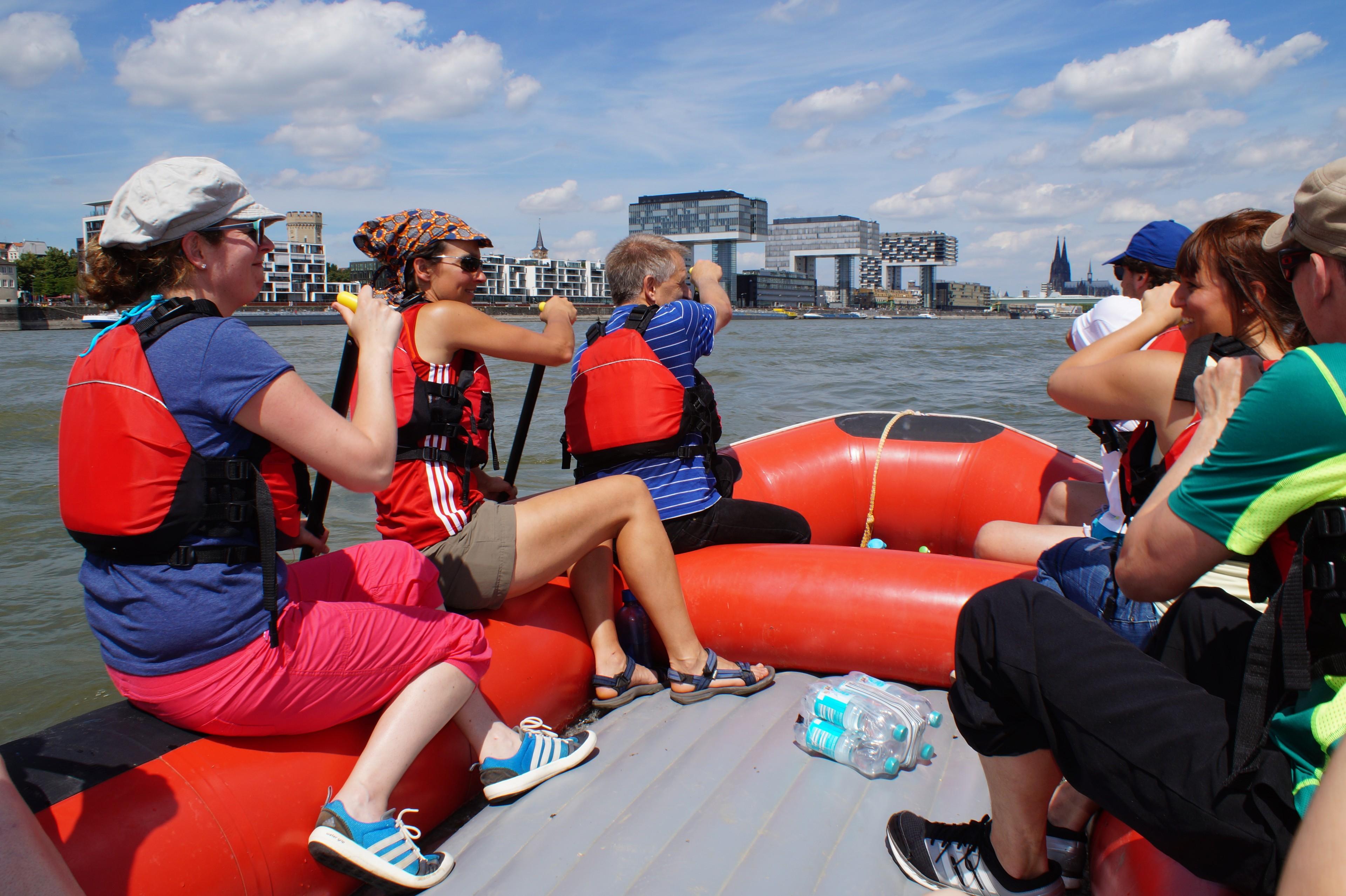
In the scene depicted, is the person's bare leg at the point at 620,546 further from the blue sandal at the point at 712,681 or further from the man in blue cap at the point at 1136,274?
the man in blue cap at the point at 1136,274

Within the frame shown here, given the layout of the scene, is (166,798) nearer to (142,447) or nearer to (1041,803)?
(142,447)

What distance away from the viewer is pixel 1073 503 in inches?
122

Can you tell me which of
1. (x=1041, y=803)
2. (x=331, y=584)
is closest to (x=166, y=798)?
(x=331, y=584)

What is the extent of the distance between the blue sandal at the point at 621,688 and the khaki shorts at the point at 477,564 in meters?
0.44

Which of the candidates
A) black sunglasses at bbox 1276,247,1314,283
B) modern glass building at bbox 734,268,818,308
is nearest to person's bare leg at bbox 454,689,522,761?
black sunglasses at bbox 1276,247,1314,283

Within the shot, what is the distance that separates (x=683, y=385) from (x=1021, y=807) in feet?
5.58

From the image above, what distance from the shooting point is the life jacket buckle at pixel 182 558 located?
4.85ft

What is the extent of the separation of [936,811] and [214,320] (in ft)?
5.76

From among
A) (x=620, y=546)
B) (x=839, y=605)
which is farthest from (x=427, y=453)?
(x=839, y=605)

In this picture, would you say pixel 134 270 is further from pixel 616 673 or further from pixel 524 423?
pixel 524 423

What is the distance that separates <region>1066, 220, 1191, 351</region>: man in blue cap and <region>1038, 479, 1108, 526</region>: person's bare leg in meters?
0.52

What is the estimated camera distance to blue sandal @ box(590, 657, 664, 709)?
2365mm

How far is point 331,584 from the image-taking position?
183 centimetres

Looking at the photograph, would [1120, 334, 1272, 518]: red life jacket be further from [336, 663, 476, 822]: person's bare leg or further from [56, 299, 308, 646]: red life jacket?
[56, 299, 308, 646]: red life jacket
